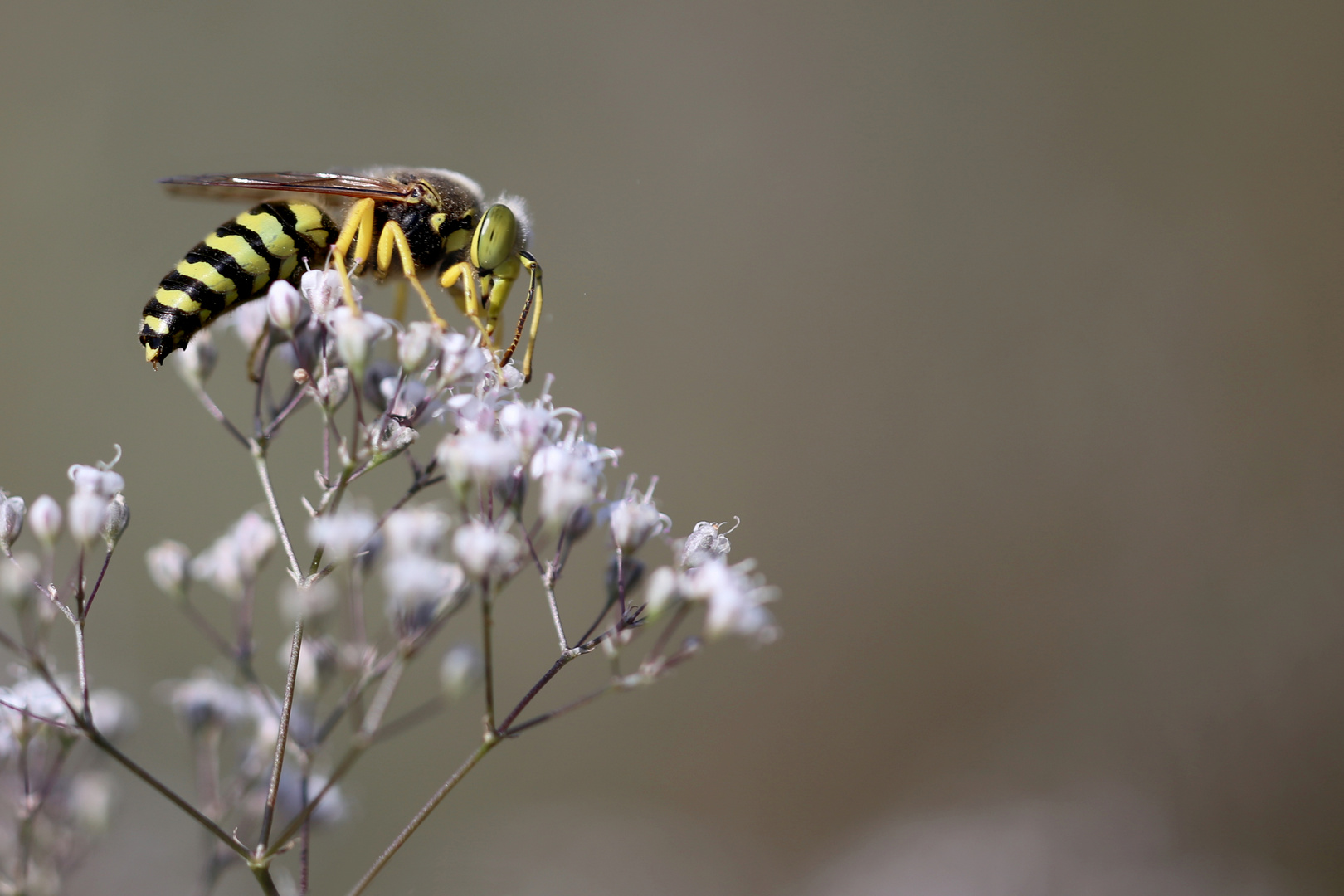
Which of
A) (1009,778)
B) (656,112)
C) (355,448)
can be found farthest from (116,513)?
(656,112)

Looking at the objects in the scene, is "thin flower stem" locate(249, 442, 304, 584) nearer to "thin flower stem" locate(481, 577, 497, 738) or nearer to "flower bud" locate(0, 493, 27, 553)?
"thin flower stem" locate(481, 577, 497, 738)

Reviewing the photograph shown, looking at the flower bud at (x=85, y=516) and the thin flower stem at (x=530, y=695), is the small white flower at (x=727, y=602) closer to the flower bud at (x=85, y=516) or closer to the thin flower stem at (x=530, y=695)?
the thin flower stem at (x=530, y=695)

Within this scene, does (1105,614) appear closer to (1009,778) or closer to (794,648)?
(1009,778)

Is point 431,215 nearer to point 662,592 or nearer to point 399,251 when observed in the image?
point 399,251

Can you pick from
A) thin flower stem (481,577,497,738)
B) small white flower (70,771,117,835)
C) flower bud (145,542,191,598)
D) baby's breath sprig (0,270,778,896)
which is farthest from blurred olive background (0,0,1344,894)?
thin flower stem (481,577,497,738)

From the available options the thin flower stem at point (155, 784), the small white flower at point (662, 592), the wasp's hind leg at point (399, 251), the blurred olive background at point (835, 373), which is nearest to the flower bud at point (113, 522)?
the thin flower stem at point (155, 784)

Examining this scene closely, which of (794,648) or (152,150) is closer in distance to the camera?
(794,648)
